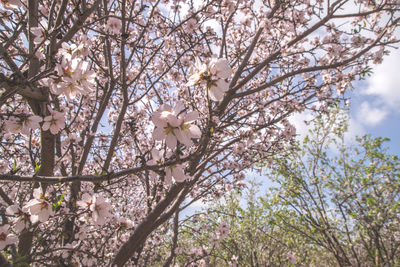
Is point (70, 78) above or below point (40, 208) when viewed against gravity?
above

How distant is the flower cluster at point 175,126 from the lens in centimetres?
119

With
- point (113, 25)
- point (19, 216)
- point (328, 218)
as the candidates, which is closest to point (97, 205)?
point (19, 216)

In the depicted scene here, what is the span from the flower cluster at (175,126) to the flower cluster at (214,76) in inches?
8.7

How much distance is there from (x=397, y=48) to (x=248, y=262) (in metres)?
8.26

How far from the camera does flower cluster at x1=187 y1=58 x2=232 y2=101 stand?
1.34 meters

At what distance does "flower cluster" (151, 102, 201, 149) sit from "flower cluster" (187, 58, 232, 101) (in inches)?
8.7

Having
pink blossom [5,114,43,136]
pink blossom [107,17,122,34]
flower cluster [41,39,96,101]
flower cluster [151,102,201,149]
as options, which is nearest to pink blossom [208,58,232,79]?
flower cluster [151,102,201,149]

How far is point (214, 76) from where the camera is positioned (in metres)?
1.36

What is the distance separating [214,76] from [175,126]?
0.39 metres

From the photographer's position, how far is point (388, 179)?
6.64m

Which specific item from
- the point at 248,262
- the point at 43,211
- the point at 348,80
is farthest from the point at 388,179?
the point at 43,211

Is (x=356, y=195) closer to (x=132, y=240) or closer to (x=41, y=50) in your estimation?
(x=132, y=240)

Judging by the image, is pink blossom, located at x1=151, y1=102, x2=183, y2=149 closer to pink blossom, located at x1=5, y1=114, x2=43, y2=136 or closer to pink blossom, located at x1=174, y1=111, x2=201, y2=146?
pink blossom, located at x1=174, y1=111, x2=201, y2=146

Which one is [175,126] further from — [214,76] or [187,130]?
[214,76]
